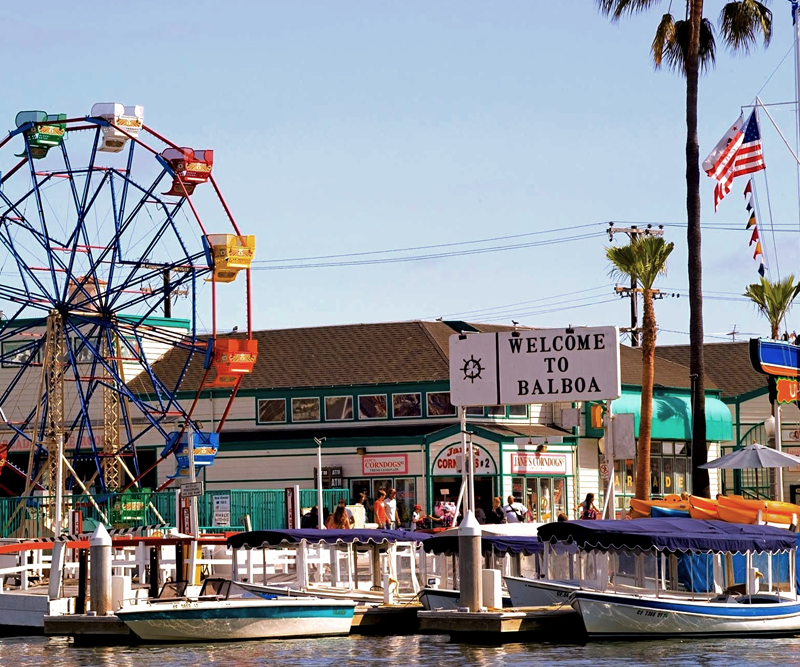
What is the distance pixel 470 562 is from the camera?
80.9ft

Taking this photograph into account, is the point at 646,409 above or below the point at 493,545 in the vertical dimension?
above

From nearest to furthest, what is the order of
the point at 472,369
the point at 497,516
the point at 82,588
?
the point at 82,588, the point at 472,369, the point at 497,516

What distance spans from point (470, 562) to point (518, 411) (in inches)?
1049

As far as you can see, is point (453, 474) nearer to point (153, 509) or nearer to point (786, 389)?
point (153, 509)

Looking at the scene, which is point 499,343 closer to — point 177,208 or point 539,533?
point 539,533

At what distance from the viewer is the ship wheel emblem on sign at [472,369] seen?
31.5 m

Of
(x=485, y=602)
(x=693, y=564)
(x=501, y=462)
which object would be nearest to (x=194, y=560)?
(x=485, y=602)

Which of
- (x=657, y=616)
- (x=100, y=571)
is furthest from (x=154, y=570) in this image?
(x=657, y=616)

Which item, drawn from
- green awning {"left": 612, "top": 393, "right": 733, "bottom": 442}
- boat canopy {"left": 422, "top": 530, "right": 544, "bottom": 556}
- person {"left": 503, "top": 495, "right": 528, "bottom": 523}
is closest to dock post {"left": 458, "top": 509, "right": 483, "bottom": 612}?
boat canopy {"left": 422, "top": 530, "right": 544, "bottom": 556}

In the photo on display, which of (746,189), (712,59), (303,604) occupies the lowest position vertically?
(303,604)

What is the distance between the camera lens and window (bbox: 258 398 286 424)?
172ft

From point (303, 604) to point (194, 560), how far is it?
4.38m

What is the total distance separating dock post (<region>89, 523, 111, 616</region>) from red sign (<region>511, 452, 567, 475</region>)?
941 inches

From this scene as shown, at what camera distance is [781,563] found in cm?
2734
